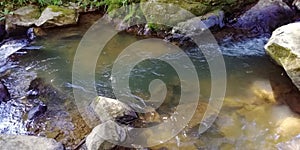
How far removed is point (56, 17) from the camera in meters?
6.66

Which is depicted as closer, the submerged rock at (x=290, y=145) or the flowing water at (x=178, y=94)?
the submerged rock at (x=290, y=145)

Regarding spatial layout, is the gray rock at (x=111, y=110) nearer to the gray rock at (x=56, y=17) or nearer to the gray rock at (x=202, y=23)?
the gray rock at (x=202, y=23)

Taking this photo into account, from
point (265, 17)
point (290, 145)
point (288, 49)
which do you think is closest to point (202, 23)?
point (265, 17)

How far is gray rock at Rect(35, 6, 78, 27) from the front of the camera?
659 centimetres

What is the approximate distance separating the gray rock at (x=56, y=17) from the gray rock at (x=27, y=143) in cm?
368

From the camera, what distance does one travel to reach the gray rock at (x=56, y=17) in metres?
6.59

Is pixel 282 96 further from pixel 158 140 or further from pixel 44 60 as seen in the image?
pixel 44 60

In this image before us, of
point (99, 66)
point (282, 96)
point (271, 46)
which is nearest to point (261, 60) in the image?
point (271, 46)

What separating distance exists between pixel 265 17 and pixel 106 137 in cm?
452

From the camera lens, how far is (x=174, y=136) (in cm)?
363

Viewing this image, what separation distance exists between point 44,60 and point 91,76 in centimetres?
110

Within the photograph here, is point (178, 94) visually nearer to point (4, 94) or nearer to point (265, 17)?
point (4, 94)

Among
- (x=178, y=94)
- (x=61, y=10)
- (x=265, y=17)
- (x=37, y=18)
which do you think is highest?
(x=61, y=10)

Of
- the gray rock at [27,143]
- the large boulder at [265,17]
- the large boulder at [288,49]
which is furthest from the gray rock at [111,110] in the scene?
the large boulder at [265,17]
